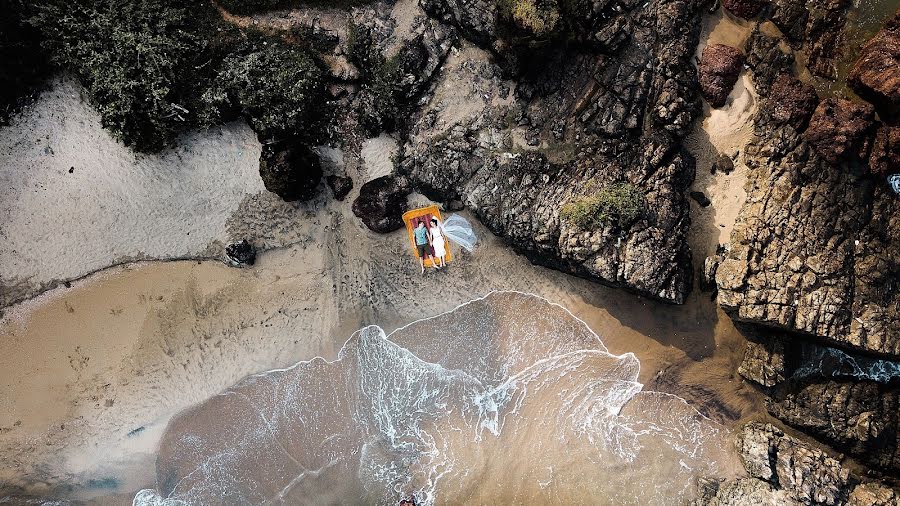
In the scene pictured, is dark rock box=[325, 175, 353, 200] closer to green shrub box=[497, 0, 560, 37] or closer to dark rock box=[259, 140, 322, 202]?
dark rock box=[259, 140, 322, 202]

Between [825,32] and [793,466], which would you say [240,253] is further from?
[825,32]

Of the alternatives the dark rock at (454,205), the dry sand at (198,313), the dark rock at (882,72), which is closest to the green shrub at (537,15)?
the dark rock at (454,205)

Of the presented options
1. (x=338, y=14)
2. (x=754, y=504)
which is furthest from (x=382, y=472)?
(x=338, y=14)

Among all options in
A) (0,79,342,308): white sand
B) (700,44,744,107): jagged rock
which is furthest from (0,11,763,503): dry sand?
(700,44,744,107): jagged rock

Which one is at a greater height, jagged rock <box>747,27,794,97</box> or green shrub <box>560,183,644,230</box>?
jagged rock <box>747,27,794,97</box>

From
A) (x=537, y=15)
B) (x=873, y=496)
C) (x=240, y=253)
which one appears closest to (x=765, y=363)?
(x=873, y=496)

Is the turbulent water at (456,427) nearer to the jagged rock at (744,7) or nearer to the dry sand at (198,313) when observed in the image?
the dry sand at (198,313)
